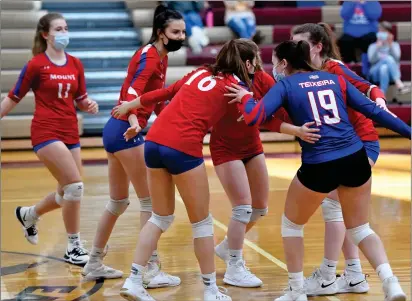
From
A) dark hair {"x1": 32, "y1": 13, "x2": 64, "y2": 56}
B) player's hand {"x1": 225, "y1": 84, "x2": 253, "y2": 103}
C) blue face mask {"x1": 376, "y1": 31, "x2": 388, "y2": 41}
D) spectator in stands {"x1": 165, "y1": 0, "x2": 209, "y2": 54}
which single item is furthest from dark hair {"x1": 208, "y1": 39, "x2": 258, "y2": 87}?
spectator in stands {"x1": 165, "y1": 0, "x2": 209, "y2": 54}

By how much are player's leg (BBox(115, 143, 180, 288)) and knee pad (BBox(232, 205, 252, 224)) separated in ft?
1.89

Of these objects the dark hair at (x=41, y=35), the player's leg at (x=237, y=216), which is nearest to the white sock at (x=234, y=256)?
the player's leg at (x=237, y=216)

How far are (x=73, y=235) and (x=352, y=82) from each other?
95.8 inches

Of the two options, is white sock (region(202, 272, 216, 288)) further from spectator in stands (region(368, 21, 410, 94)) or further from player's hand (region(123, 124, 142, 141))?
spectator in stands (region(368, 21, 410, 94))

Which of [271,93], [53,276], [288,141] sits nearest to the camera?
[271,93]

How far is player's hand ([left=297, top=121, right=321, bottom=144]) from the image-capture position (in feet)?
15.0

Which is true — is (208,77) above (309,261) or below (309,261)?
above

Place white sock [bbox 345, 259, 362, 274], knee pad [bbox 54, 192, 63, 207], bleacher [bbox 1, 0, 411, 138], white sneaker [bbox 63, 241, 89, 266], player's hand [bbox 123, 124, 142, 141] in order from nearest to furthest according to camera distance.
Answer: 1. player's hand [bbox 123, 124, 142, 141]
2. white sock [bbox 345, 259, 362, 274]
3. white sneaker [bbox 63, 241, 89, 266]
4. knee pad [bbox 54, 192, 63, 207]
5. bleacher [bbox 1, 0, 411, 138]

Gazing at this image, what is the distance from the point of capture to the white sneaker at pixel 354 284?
525 centimetres

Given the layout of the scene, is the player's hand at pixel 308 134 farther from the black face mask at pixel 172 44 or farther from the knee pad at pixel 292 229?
the black face mask at pixel 172 44

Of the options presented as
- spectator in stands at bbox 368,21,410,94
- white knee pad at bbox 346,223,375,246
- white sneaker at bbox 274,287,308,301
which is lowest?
spectator in stands at bbox 368,21,410,94

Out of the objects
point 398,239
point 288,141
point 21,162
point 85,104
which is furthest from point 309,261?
point 288,141

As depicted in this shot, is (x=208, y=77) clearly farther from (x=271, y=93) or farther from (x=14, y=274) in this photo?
(x=14, y=274)

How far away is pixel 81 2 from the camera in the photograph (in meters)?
17.3
